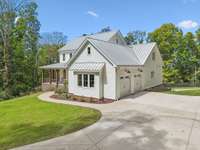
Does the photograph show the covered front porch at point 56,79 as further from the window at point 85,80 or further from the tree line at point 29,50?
the window at point 85,80

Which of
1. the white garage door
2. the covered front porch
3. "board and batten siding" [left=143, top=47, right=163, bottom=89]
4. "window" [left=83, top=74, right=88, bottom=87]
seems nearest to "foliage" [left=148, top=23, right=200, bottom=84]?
"board and batten siding" [left=143, top=47, right=163, bottom=89]

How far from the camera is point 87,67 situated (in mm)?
17422

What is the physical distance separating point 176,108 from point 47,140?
9.63m

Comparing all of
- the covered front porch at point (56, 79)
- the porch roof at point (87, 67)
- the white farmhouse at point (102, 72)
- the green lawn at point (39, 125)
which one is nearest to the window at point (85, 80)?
the white farmhouse at point (102, 72)

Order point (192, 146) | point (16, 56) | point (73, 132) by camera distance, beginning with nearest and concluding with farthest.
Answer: point (192, 146)
point (73, 132)
point (16, 56)

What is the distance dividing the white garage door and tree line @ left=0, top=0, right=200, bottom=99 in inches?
708

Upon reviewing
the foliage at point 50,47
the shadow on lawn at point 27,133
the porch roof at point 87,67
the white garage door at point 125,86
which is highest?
the foliage at point 50,47

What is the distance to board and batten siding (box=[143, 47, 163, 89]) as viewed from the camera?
23075 millimetres

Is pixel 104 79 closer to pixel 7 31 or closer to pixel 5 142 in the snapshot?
pixel 5 142

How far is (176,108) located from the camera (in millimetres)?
13102

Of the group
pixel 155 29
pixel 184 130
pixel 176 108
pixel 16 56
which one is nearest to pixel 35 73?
pixel 16 56

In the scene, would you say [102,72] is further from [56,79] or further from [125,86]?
[56,79]

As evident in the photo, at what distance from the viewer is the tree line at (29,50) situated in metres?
28.7

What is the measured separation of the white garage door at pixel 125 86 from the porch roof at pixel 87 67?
2505 millimetres
